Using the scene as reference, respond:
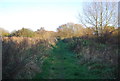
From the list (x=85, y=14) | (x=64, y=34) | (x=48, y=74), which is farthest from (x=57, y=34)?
(x=48, y=74)

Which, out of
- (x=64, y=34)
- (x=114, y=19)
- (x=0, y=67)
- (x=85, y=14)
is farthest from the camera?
(x=64, y=34)

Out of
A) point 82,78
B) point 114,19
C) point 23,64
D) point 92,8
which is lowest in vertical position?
A: point 82,78

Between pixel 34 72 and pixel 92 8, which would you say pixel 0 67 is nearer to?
pixel 34 72

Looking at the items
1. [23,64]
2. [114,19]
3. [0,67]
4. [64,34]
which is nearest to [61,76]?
[23,64]

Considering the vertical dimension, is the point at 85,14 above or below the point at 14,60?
above

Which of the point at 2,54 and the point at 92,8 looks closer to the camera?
the point at 2,54

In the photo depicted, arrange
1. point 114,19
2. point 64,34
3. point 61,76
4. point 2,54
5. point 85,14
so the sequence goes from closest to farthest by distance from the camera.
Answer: point 2,54
point 61,76
point 114,19
point 85,14
point 64,34

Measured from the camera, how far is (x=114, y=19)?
21.6 m

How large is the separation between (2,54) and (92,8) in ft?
59.3

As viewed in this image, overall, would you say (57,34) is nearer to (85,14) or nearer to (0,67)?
(85,14)

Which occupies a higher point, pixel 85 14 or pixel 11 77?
pixel 85 14

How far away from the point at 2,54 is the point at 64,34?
42.3 m

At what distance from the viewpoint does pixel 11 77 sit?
6.45 metres

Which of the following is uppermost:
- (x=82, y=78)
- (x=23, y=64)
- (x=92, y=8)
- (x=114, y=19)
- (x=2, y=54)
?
(x=92, y=8)
